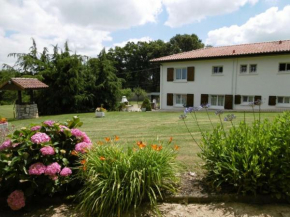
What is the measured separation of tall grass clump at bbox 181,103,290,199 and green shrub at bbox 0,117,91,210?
6.17ft

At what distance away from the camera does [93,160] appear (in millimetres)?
2803

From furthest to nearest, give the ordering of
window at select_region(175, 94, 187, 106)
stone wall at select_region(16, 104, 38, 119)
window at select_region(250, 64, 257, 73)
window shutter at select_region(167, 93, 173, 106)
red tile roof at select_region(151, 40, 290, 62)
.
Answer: window shutter at select_region(167, 93, 173, 106)
window at select_region(175, 94, 187, 106)
window at select_region(250, 64, 257, 73)
red tile roof at select_region(151, 40, 290, 62)
stone wall at select_region(16, 104, 38, 119)

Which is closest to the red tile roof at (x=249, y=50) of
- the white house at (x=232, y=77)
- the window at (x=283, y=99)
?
the white house at (x=232, y=77)

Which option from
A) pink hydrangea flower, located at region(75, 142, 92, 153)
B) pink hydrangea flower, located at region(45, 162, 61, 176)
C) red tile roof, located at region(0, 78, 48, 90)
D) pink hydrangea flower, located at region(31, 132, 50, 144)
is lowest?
pink hydrangea flower, located at region(45, 162, 61, 176)

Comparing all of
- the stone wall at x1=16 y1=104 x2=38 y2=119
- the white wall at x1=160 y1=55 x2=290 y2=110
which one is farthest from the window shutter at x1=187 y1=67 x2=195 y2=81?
the stone wall at x1=16 y1=104 x2=38 y2=119

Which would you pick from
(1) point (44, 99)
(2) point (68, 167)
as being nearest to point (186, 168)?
(2) point (68, 167)

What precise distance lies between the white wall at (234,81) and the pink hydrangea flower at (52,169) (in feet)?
56.8

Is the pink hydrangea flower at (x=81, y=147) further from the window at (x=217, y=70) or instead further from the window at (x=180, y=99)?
the window at (x=180, y=99)

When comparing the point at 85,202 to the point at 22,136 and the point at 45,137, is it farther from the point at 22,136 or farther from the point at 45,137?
the point at 22,136

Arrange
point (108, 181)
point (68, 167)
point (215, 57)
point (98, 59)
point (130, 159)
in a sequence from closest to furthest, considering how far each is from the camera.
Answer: point (108, 181) → point (130, 159) → point (68, 167) → point (215, 57) → point (98, 59)

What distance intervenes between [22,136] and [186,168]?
2.54m

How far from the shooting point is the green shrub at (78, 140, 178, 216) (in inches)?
98.3

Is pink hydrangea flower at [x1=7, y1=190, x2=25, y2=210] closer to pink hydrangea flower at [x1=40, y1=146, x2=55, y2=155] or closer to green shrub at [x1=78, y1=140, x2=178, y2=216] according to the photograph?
pink hydrangea flower at [x1=40, y1=146, x2=55, y2=155]

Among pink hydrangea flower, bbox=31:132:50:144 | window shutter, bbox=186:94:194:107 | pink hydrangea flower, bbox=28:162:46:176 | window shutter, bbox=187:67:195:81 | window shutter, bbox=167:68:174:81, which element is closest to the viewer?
pink hydrangea flower, bbox=28:162:46:176
